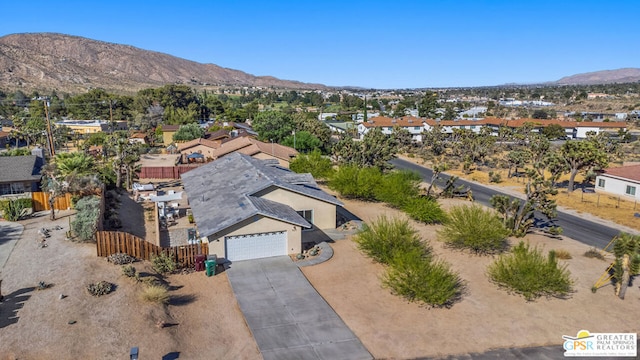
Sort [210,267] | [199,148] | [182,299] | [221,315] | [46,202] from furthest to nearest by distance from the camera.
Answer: [199,148]
[46,202]
[210,267]
[182,299]
[221,315]

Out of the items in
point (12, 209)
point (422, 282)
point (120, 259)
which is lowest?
point (120, 259)

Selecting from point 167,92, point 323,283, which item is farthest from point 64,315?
point 167,92

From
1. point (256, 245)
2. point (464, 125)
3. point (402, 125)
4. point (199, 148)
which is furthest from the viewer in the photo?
point (464, 125)

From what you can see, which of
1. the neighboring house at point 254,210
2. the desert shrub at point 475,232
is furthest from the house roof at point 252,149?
the desert shrub at point 475,232

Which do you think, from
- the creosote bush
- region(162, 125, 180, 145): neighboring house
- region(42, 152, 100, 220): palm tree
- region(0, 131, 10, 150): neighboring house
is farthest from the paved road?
region(0, 131, 10, 150): neighboring house

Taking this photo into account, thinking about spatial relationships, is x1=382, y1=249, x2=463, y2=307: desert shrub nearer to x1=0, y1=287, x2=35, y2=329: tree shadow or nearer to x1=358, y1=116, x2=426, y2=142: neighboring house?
x1=0, y1=287, x2=35, y2=329: tree shadow

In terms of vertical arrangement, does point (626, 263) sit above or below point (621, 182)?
above

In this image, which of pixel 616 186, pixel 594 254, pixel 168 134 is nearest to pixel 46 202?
pixel 594 254

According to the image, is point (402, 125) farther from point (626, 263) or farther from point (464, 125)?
point (626, 263)

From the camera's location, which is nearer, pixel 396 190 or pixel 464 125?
pixel 396 190
